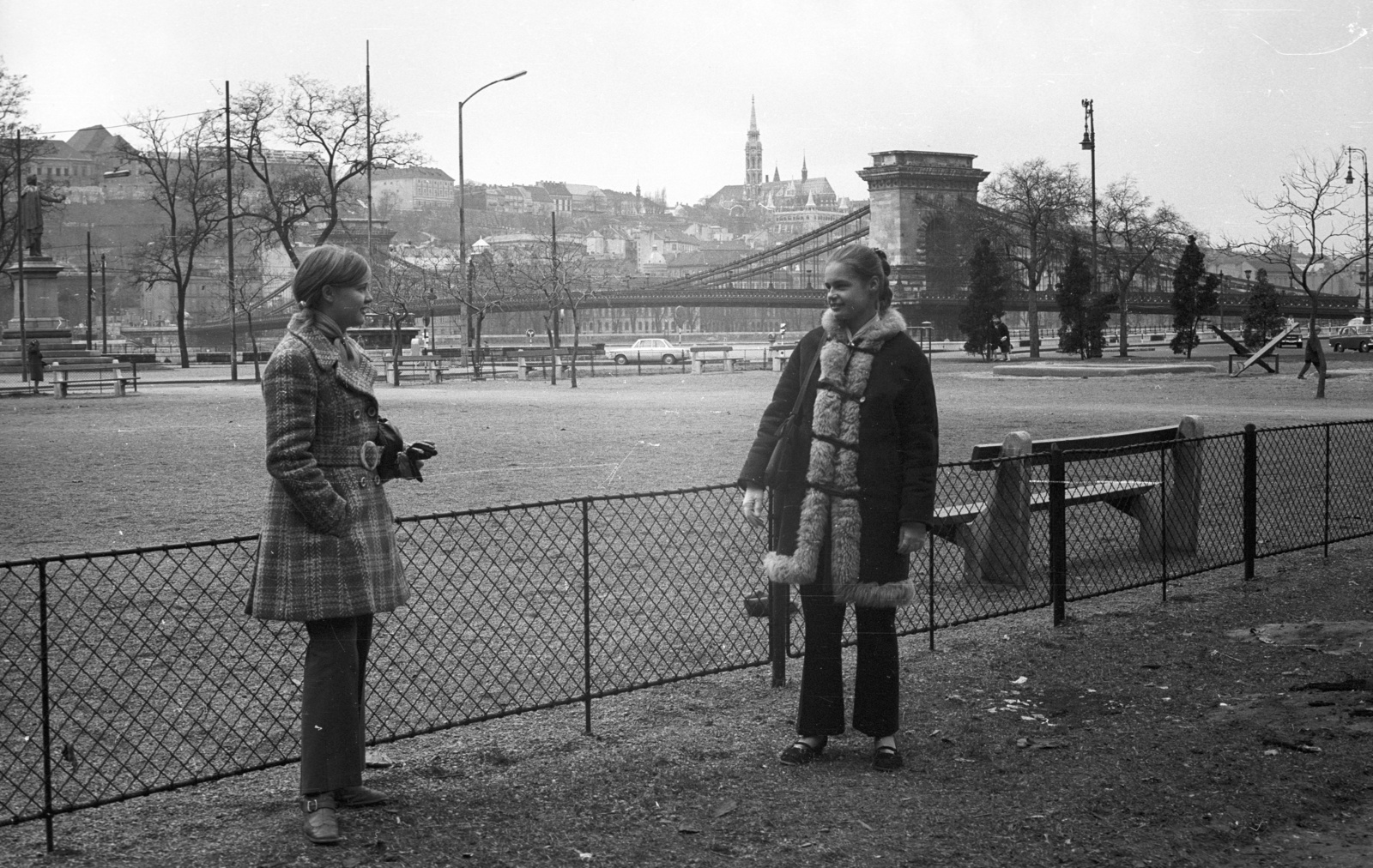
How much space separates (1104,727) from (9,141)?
43916 millimetres

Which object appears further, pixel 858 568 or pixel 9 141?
pixel 9 141

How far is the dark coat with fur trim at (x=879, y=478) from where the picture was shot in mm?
4570

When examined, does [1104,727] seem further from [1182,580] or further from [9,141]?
[9,141]

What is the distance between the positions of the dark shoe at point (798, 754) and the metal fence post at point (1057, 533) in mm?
2279

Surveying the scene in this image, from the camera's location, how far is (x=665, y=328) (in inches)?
4077

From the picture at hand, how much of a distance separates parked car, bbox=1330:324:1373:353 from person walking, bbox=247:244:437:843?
1924 inches

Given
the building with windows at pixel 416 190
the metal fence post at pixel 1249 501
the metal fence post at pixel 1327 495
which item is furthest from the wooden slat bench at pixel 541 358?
the building with windows at pixel 416 190

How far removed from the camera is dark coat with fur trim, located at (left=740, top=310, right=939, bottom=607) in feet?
15.0

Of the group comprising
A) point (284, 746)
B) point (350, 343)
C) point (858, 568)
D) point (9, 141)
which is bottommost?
point (284, 746)

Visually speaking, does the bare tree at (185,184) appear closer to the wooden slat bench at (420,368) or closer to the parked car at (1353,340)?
the wooden slat bench at (420,368)

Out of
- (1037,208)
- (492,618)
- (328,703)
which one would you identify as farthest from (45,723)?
(1037,208)

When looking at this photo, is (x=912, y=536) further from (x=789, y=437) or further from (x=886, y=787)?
(x=886, y=787)

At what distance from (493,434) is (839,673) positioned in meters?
12.3

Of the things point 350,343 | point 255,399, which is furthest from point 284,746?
point 255,399
